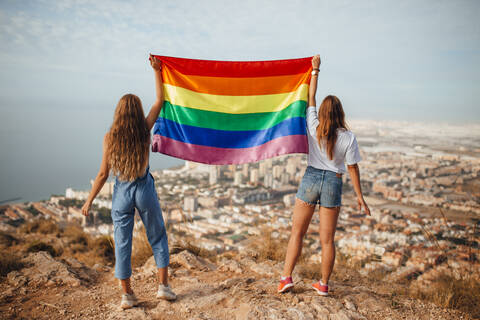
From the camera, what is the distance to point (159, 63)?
9.68ft

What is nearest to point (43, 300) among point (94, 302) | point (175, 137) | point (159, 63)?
point (94, 302)

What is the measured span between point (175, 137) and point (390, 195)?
15.7 m

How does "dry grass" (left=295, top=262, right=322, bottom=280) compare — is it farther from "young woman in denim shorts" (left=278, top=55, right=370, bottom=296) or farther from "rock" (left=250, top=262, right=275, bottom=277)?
"young woman in denim shorts" (left=278, top=55, right=370, bottom=296)

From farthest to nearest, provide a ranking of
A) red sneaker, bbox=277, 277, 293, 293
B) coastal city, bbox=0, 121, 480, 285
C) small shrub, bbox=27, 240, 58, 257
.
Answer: coastal city, bbox=0, 121, 480, 285 < small shrub, bbox=27, 240, 58, 257 < red sneaker, bbox=277, 277, 293, 293

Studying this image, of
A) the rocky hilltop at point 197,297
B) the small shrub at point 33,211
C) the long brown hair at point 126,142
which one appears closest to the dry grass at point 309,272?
the rocky hilltop at point 197,297

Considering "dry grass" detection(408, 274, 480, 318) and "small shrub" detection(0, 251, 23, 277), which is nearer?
"dry grass" detection(408, 274, 480, 318)

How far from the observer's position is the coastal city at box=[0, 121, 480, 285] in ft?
17.9

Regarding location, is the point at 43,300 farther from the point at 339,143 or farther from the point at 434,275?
the point at 434,275

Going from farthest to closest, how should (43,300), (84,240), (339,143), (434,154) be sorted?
(434,154), (84,240), (43,300), (339,143)

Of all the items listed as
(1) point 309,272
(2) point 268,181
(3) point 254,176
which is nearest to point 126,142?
(1) point 309,272

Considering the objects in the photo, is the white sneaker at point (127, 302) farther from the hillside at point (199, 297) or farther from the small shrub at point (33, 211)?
the small shrub at point (33, 211)

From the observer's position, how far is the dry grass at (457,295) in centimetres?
296

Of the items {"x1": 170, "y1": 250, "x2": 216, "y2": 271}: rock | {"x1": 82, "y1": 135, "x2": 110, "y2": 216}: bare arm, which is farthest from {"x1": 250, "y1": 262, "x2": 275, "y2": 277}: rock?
{"x1": 82, "y1": 135, "x2": 110, "y2": 216}: bare arm

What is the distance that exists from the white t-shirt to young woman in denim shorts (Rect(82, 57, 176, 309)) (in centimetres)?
152
